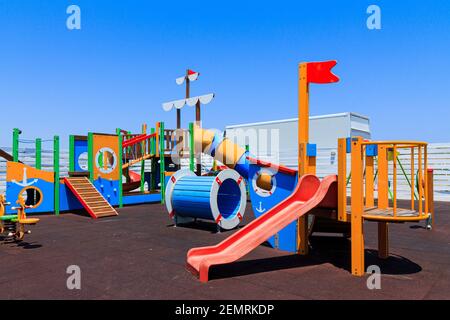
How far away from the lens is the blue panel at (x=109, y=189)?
13.5 m

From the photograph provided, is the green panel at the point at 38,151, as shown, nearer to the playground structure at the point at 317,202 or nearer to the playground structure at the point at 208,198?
the playground structure at the point at 208,198

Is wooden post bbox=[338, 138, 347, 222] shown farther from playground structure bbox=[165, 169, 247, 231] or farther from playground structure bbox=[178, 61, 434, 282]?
playground structure bbox=[165, 169, 247, 231]

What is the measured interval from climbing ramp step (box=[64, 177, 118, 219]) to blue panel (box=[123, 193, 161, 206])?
6.48ft

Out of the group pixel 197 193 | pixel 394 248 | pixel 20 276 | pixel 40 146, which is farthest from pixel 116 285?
pixel 40 146

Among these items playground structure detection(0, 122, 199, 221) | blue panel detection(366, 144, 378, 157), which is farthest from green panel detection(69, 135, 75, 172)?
blue panel detection(366, 144, 378, 157)

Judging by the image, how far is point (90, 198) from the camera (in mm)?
12195

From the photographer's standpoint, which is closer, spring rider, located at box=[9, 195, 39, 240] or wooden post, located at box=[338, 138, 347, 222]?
wooden post, located at box=[338, 138, 347, 222]

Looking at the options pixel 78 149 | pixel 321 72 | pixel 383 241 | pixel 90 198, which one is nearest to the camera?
pixel 383 241

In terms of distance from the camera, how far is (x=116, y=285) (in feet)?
14.9

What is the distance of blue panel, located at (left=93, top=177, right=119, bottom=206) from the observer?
531 inches

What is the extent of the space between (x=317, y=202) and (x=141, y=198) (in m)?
11.0

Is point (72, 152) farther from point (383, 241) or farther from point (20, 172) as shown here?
point (383, 241)

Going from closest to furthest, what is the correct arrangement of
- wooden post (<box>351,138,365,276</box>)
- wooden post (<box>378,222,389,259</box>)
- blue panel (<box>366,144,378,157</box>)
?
wooden post (<box>351,138,365,276</box>), blue panel (<box>366,144,378,157</box>), wooden post (<box>378,222,389,259</box>)

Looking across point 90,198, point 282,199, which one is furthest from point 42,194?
point 282,199
